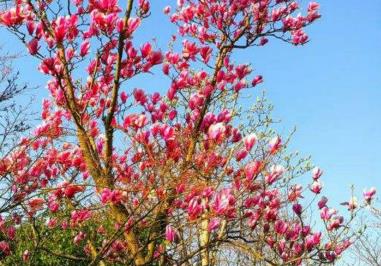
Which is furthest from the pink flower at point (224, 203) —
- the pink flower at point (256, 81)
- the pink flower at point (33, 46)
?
the pink flower at point (256, 81)

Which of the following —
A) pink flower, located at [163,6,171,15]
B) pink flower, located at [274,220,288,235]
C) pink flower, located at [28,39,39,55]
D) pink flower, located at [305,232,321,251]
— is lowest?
pink flower, located at [305,232,321,251]

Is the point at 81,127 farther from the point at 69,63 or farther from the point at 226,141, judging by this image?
the point at 226,141

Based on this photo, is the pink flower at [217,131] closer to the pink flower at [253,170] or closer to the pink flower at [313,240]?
the pink flower at [253,170]

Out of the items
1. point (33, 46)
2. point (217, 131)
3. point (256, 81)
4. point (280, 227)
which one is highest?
point (256, 81)

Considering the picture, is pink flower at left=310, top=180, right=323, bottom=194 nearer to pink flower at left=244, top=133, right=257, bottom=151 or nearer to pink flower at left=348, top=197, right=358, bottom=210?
pink flower at left=348, top=197, right=358, bottom=210

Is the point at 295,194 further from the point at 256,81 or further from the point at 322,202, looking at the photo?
the point at 256,81

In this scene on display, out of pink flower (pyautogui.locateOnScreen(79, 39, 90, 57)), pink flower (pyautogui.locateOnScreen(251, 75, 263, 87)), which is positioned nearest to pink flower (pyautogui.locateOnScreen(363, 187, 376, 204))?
pink flower (pyautogui.locateOnScreen(251, 75, 263, 87))

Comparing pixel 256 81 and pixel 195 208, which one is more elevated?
pixel 256 81

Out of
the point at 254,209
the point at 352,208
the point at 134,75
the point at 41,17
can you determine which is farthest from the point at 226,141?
the point at 41,17

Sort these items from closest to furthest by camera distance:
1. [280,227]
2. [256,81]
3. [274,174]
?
[274,174], [280,227], [256,81]

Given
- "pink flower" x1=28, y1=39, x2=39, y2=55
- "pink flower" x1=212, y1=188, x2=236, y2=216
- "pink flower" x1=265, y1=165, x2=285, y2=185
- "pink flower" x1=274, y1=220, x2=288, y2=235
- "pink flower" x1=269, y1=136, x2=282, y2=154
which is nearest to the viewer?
"pink flower" x1=212, y1=188, x2=236, y2=216

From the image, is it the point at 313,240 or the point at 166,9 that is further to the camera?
the point at 166,9

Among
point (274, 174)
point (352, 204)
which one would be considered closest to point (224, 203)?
point (274, 174)

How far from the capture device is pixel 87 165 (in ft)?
13.9
